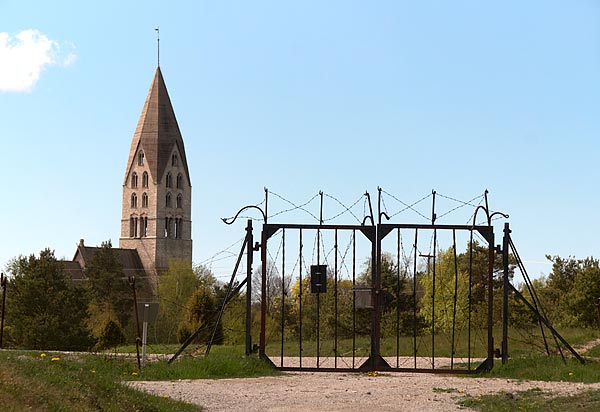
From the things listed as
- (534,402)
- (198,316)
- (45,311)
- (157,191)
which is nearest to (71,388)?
(534,402)

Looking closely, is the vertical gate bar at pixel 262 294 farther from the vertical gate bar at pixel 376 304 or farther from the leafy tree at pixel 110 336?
the leafy tree at pixel 110 336

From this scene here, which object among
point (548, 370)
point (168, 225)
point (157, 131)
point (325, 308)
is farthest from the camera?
point (168, 225)

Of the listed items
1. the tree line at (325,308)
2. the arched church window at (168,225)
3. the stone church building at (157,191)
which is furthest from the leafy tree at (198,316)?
the arched church window at (168,225)

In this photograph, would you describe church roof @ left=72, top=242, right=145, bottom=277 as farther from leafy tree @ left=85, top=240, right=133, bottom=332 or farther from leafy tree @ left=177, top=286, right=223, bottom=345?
leafy tree @ left=177, top=286, right=223, bottom=345

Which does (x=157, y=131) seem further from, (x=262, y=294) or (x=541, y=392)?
(x=541, y=392)

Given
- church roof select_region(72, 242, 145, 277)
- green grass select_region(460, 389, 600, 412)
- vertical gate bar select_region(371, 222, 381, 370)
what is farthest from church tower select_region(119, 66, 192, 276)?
green grass select_region(460, 389, 600, 412)

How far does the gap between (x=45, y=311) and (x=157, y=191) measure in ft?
259

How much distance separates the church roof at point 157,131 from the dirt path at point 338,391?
103 meters

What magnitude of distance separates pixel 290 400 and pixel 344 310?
2417 centimetres

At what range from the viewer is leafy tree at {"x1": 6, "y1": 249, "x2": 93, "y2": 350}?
39562 millimetres

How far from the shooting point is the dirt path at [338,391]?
12.4 m

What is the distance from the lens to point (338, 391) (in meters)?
14.1

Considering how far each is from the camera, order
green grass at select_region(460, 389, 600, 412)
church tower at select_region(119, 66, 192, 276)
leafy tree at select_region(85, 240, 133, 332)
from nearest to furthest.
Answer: green grass at select_region(460, 389, 600, 412)
leafy tree at select_region(85, 240, 133, 332)
church tower at select_region(119, 66, 192, 276)

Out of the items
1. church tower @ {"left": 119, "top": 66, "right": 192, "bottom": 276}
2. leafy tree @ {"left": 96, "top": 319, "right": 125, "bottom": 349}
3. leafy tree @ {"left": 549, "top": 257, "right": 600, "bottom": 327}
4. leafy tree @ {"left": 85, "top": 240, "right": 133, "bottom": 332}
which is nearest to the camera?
leafy tree @ {"left": 549, "top": 257, "right": 600, "bottom": 327}
